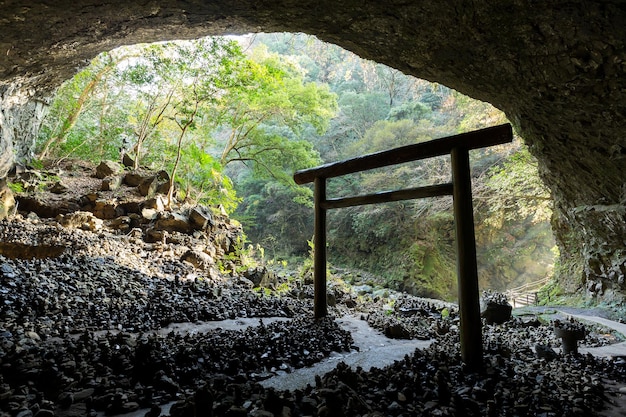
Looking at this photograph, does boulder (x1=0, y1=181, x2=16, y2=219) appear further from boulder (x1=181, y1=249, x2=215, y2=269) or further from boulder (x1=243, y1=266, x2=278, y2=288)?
boulder (x1=243, y1=266, x2=278, y2=288)

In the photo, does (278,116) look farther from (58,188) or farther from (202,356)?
(202,356)

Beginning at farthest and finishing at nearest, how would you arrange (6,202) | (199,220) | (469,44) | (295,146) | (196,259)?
(295,146) → (199,220) → (196,259) → (6,202) → (469,44)

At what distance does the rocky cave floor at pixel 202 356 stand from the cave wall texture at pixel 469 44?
2.81 metres

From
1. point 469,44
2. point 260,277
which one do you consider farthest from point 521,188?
point 260,277

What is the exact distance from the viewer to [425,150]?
3270 mm

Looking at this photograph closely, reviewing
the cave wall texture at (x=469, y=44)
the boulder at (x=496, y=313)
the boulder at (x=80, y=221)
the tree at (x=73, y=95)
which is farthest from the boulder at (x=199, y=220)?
the boulder at (x=496, y=313)

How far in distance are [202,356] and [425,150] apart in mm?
2993

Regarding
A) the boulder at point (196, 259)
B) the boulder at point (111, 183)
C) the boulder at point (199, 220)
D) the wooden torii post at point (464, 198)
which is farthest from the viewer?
the boulder at point (111, 183)

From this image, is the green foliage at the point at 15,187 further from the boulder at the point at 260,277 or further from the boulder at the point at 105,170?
the boulder at the point at 260,277

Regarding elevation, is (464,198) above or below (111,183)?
below

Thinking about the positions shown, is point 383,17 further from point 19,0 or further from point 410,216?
point 410,216

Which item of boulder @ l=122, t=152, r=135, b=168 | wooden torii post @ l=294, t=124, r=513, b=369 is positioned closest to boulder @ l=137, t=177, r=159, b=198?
boulder @ l=122, t=152, r=135, b=168

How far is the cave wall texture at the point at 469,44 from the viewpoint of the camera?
3.20 m

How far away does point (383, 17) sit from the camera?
12.3 ft
